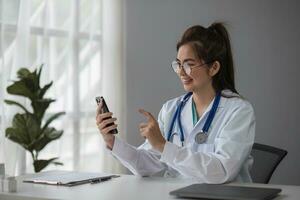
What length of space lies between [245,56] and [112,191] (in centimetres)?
289

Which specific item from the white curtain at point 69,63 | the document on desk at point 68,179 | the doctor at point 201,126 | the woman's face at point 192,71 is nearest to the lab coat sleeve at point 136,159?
the doctor at point 201,126

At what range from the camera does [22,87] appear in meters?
3.50

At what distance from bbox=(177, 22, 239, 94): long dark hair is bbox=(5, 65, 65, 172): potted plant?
1.54 meters

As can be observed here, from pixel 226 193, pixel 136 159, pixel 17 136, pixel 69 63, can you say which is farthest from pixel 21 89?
pixel 226 193

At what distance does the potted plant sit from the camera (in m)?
3.48

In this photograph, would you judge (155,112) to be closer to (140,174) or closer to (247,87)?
(247,87)

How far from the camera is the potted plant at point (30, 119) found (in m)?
3.48

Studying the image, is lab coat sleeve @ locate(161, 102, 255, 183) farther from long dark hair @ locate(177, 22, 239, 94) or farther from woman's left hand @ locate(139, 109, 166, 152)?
long dark hair @ locate(177, 22, 239, 94)

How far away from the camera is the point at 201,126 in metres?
2.27

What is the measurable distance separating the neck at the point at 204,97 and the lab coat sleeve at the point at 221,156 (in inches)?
9.1

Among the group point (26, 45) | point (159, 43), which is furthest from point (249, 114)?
point (159, 43)

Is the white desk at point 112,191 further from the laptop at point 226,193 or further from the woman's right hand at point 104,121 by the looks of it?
the woman's right hand at point 104,121

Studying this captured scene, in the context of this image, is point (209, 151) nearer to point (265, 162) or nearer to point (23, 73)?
point (265, 162)

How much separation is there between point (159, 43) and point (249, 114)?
99.8 inches
